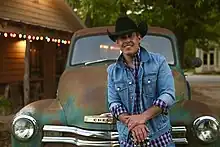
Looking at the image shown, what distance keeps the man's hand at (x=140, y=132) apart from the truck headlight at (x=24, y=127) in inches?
60.8

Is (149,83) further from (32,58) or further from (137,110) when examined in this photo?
(32,58)

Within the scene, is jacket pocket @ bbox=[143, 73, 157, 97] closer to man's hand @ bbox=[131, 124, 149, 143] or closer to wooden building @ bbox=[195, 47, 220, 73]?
man's hand @ bbox=[131, 124, 149, 143]

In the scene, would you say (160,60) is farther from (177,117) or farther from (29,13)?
(29,13)

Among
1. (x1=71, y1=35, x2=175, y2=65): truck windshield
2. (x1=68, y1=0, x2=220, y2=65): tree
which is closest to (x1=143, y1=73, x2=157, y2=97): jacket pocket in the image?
(x1=71, y1=35, x2=175, y2=65): truck windshield

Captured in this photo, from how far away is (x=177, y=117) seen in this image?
14.2ft

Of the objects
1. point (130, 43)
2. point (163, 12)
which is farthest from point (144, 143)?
point (163, 12)

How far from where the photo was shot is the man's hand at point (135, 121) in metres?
3.20

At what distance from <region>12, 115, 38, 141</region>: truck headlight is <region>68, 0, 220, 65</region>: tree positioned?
473 inches

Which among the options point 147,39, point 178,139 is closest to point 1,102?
point 147,39

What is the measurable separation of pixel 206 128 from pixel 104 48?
2.22 m

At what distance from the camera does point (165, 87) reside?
11.0 ft

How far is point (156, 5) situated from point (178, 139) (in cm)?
1340

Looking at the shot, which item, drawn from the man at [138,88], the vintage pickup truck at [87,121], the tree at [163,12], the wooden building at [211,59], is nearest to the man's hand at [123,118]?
the man at [138,88]

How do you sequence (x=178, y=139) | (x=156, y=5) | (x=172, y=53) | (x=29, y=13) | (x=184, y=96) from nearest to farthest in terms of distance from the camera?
(x=178, y=139)
(x=184, y=96)
(x=172, y=53)
(x=29, y=13)
(x=156, y=5)
